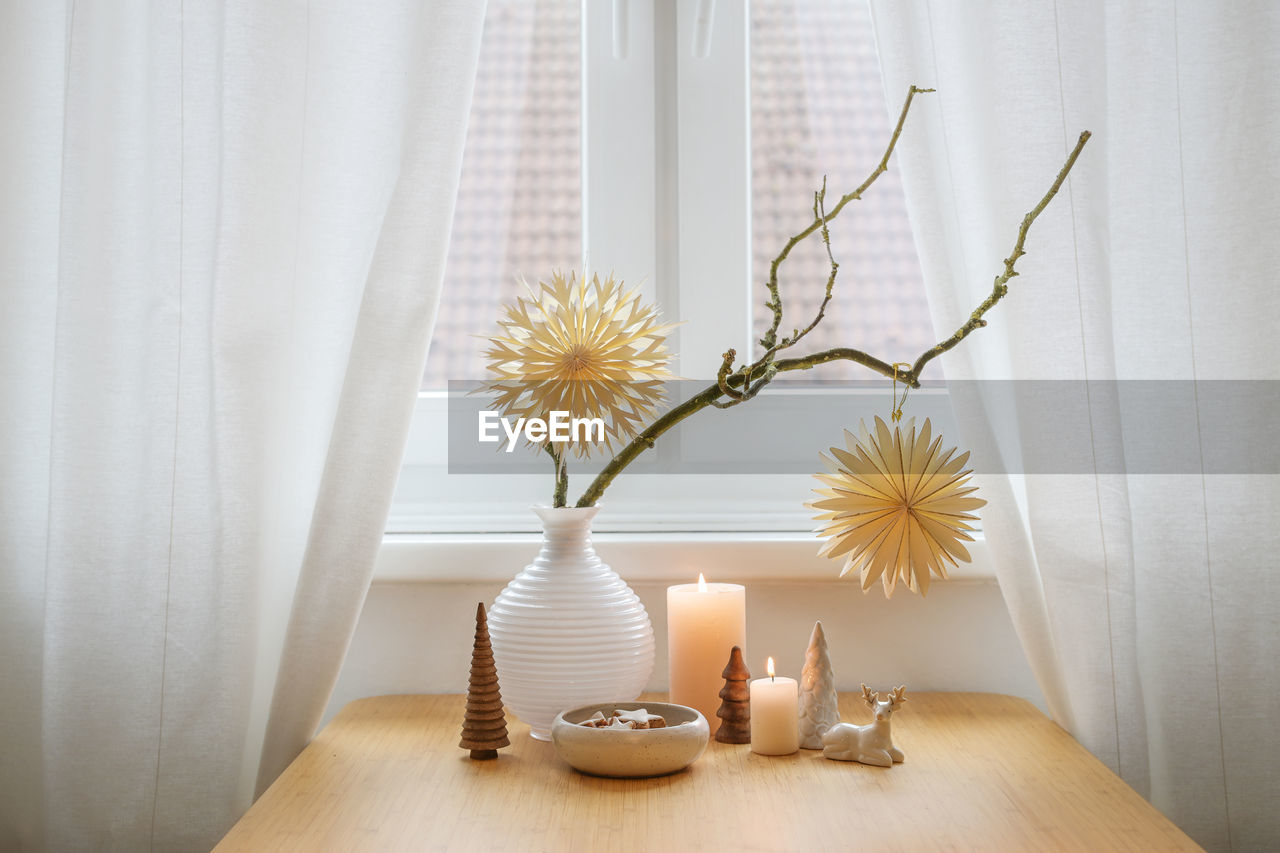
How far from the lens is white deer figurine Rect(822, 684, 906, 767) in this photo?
2.98 ft

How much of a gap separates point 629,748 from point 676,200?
0.70 meters

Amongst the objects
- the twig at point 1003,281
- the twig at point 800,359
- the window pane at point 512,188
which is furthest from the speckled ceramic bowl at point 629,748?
the window pane at point 512,188

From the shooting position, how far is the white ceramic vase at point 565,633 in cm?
95

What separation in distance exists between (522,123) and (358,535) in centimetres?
57

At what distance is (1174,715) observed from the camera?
40.7 inches

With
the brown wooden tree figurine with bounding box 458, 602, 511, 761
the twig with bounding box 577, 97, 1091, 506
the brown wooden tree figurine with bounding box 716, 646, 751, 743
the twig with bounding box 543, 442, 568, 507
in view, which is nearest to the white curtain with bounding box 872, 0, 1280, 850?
the twig with bounding box 577, 97, 1091, 506

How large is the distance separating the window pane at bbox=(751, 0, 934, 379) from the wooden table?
513 mm

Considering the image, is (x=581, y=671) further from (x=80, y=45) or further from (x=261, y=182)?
(x=80, y=45)

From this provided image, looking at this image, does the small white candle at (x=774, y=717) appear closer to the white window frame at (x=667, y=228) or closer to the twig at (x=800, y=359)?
the twig at (x=800, y=359)

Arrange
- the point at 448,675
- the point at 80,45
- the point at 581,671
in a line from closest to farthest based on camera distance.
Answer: the point at 581,671 → the point at 80,45 → the point at 448,675

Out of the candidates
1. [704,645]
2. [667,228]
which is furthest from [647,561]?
[667,228]

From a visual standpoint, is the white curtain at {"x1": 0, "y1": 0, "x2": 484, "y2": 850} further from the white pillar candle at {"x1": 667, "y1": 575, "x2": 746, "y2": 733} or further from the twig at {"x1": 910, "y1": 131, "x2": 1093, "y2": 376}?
the twig at {"x1": 910, "y1": 131, "x2": 1093, "y2": 376}

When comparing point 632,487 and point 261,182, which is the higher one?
point 261,182

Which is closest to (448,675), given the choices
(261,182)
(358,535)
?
(358,535)
